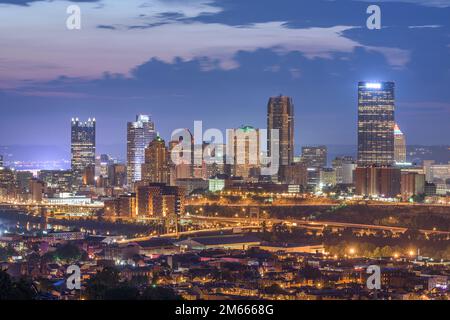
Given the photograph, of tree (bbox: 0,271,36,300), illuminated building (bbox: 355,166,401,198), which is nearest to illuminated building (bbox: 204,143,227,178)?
illuminated building (bbox: 355,166,401,198)

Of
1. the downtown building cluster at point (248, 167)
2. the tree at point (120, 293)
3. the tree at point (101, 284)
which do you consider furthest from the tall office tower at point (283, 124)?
the tree at point (120, 293)

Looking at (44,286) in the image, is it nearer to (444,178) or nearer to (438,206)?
(438,206)

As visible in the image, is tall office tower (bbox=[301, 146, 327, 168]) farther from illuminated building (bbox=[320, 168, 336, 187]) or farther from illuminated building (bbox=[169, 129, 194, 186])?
illuminated building (bbox=[169, 129, 194, 186])

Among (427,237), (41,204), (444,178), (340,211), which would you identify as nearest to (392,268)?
(427,237)

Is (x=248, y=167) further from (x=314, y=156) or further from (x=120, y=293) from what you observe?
(x=120, y=293)

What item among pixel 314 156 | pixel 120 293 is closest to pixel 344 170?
pixel 314 156

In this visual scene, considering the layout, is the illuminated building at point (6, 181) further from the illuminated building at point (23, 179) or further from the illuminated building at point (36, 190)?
the illuminated building at point (36, 190)
